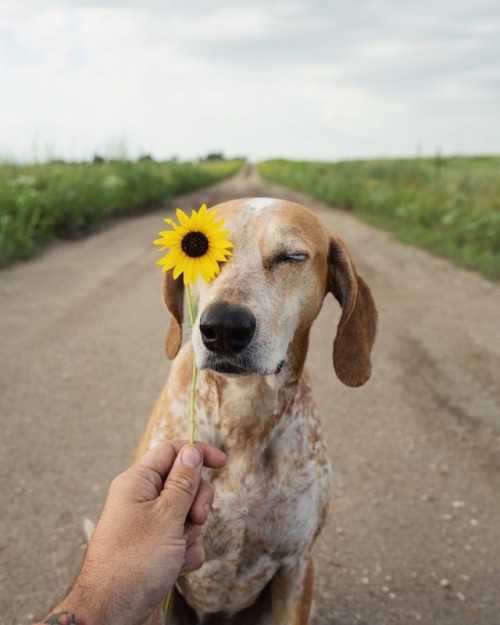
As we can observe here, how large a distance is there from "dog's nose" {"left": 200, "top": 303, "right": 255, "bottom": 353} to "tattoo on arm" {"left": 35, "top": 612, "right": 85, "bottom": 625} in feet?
3.21

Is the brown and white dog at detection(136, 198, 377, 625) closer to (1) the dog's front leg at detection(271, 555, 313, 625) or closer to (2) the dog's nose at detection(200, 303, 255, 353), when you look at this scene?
(1) the dog's front leg at detection(271, 555, 313, 625)

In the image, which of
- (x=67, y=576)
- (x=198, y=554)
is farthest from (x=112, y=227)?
(x=198, y=554)

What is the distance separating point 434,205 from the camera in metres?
15.6

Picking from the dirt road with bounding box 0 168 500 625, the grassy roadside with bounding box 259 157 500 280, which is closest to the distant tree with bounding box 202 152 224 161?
the grassy roadside with bounding box 259 157 500 280

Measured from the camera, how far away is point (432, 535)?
4.18 m

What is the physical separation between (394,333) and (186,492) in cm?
601

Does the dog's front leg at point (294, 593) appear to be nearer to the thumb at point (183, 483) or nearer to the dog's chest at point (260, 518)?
the dog's chest at point (260, 518)

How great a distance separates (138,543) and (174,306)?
1.33 metres

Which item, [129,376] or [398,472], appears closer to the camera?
[398,472]

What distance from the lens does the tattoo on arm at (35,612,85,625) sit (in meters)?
1.74

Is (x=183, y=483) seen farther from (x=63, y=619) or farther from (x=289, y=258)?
(x=289, y=258)

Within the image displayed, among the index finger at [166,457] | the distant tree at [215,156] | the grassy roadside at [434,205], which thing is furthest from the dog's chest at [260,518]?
the distant tree at [215,156]

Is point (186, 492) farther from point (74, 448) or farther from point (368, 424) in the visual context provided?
point (368, 424)

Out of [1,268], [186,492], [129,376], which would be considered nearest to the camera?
[186,492]
